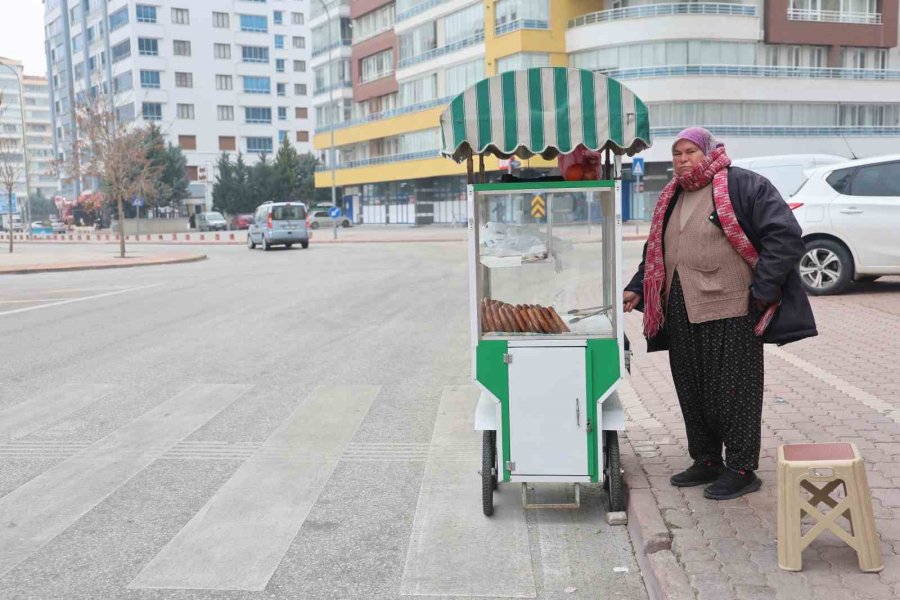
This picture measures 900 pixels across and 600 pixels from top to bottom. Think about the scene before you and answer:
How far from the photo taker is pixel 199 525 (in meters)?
4.50

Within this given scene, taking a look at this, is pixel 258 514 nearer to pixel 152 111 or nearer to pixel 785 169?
pixel 785 169

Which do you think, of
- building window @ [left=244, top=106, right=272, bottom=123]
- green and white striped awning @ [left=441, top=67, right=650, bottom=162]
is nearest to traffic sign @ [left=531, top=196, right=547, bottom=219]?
green and white striped awning @ [left=441, top=67, right=650, bottom=162]

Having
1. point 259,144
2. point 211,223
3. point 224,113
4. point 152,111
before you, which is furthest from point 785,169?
point 259,144

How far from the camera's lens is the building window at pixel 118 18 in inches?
3459

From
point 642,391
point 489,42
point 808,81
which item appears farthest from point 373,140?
point 642,391

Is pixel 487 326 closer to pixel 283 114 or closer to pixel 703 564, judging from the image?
pixel 703 564

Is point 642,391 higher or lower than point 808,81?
lower

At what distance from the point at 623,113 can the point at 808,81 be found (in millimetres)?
50266

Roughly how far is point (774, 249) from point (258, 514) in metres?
2.84

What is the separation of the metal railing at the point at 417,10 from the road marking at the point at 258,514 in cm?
5529

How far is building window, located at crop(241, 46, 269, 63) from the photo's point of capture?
9419cm

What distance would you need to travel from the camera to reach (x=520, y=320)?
15.1 ft

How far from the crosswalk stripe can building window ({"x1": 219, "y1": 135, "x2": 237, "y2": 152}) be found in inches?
3468

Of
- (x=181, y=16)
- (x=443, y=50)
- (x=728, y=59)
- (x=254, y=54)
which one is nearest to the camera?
(x=728, y=59)
